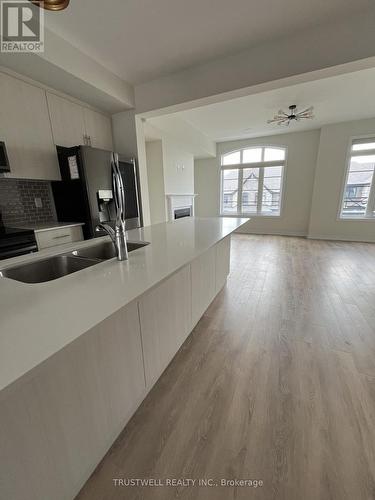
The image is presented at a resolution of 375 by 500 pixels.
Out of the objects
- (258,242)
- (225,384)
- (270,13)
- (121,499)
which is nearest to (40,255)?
(121,499)

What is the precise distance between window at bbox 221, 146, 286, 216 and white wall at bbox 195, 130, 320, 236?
17 centimetres

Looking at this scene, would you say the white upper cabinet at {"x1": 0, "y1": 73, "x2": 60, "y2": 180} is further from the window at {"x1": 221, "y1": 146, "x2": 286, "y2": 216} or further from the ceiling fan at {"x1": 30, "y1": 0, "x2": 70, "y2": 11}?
the window at {"x1": 221, "y1": 146, "x2": 286, "y2": 216}

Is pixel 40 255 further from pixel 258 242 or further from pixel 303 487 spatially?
pixel 258 242

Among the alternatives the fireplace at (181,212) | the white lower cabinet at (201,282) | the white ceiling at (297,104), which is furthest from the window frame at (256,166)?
the white lower cabinet at (201,282)

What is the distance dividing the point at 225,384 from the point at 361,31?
3.23 meters

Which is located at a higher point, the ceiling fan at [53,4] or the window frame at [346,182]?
the ceiling fan at [53,4]

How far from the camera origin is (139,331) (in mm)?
1062

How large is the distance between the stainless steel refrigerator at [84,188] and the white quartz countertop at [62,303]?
1.43 metres

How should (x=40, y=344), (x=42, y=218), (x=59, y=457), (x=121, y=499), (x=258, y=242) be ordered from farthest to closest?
(x=258, y=242)
(x=42, y=218)
(x=121, y=499)
(x=59, y=457)
(x=40, y=344)

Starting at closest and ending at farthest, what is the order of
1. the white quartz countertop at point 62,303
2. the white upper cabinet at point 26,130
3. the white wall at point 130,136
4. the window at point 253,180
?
the white quartz countertop at point 62,303, the white upper cabinet at point 26,130, the white wall at point 130,136, the window at point 253,180

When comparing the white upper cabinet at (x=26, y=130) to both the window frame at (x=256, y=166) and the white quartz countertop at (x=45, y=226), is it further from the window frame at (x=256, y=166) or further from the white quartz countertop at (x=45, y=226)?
the window frame at (x=256, y=166)

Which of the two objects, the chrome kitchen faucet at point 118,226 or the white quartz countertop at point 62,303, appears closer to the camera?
the white quartz countertop at point 62,303

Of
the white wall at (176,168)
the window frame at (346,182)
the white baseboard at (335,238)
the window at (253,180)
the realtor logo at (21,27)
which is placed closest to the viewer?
the realtor logo at (21,27)

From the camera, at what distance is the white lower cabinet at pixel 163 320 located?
1125mm
